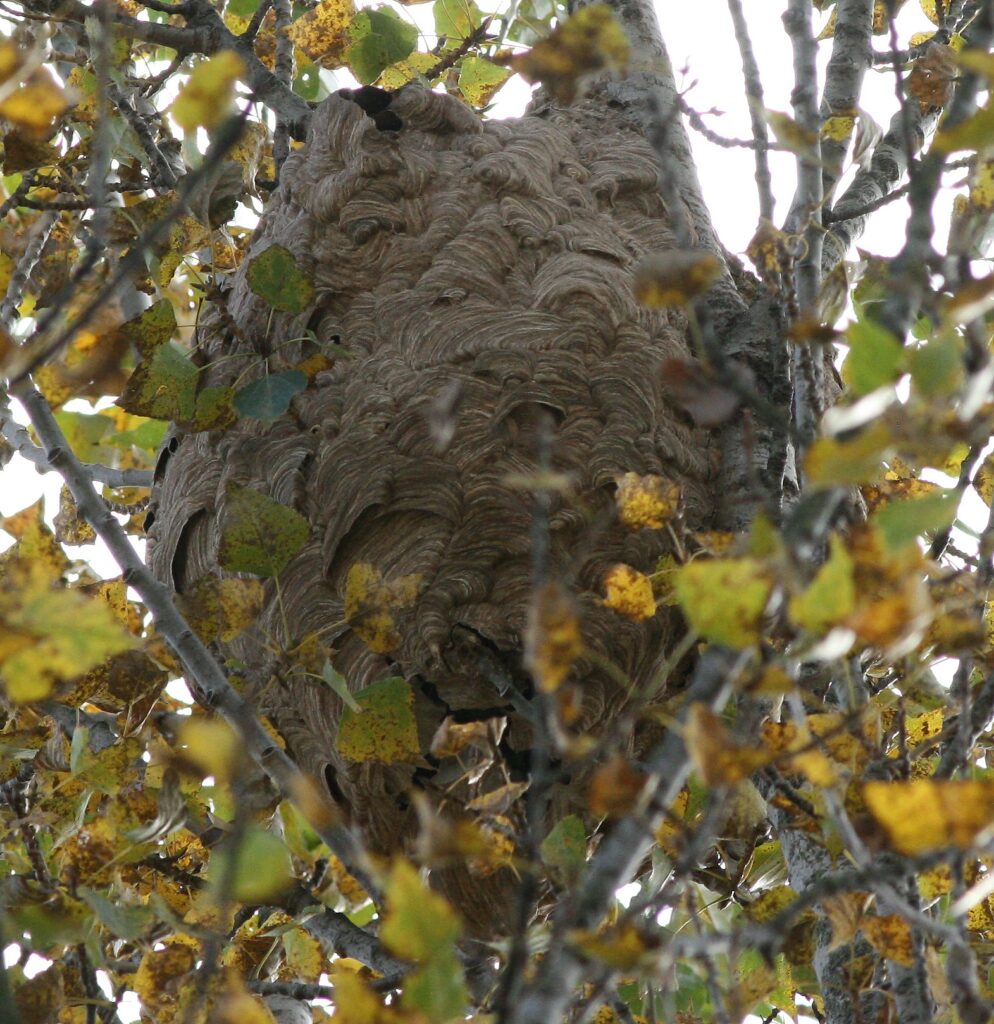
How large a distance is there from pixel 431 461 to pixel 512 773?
1.97ft

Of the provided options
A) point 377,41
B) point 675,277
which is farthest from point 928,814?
point 377,41

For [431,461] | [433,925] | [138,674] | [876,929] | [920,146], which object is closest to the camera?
[433,925]

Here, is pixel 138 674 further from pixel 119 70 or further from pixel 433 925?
pixel 119 70

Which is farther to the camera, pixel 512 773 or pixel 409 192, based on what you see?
pixel 409 192

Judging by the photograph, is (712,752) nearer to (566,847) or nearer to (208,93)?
(566,847)

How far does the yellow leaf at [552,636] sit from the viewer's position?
4.16 ft

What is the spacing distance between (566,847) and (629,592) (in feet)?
1.24

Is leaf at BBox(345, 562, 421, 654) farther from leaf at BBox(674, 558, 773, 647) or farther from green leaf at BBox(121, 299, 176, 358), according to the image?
leaf at BBox(674, 558, 773, 647)

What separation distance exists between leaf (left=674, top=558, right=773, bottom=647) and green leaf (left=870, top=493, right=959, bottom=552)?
0.40 feet

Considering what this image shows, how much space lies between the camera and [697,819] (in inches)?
95.1

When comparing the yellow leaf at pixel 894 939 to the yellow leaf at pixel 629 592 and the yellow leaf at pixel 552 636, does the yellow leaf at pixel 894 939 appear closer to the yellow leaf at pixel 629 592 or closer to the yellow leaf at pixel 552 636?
the yellow leaf at pixel 629 592

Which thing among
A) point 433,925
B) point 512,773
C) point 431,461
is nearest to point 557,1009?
point 433,925

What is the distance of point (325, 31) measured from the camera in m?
3.50

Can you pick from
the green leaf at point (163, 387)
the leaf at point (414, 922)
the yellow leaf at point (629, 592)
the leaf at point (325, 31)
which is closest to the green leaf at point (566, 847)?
the yellow leaf at point (629, 592)
